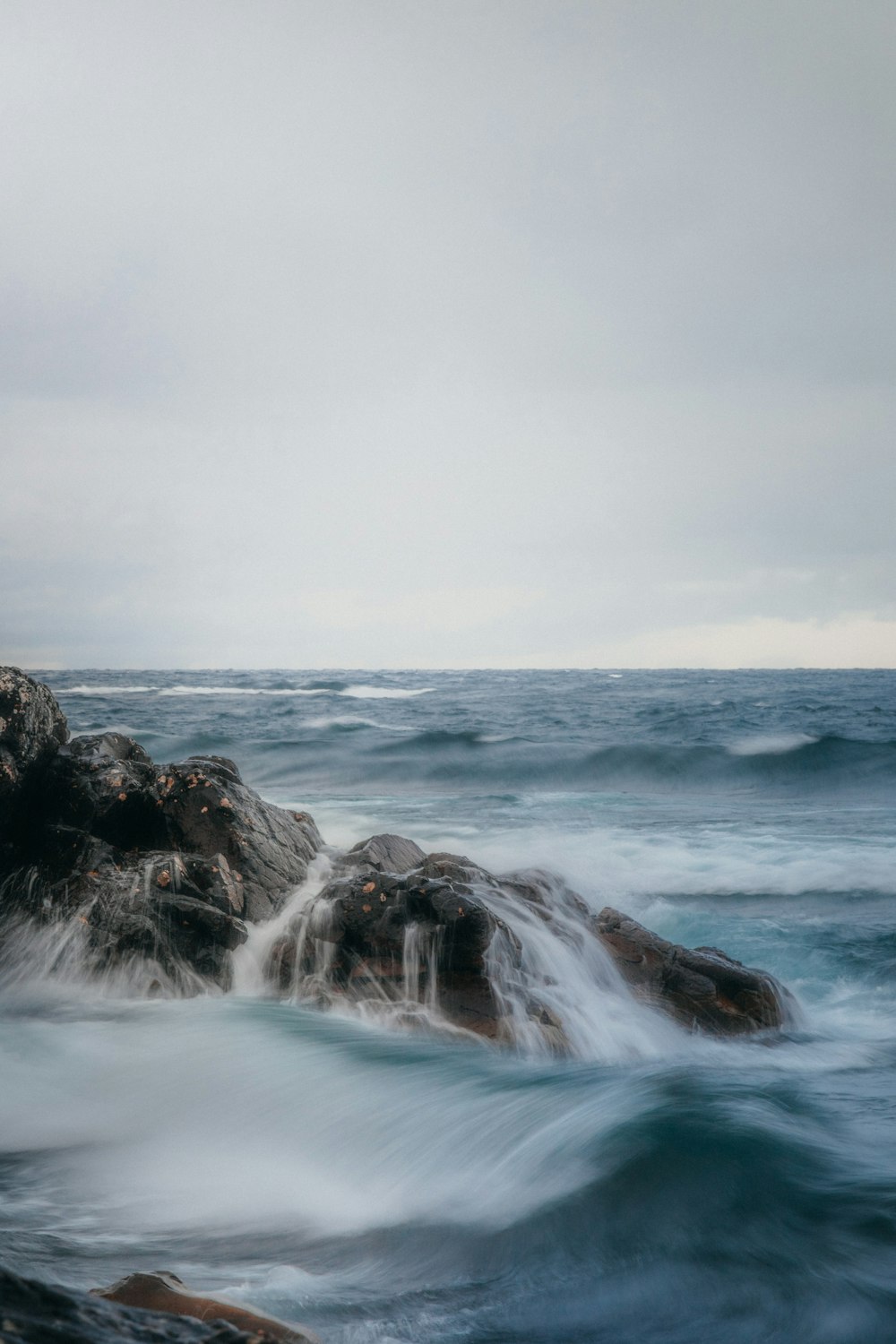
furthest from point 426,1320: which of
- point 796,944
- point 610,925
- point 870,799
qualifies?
point 870,799

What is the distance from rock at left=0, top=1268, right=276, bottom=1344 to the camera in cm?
146

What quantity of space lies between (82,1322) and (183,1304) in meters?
0.89

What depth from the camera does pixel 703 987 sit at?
5.96 metres

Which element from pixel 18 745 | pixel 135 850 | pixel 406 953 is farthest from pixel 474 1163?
pixel 18 745

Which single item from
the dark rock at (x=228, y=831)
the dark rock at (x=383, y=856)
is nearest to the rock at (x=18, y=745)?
the dark rock at (x=228, y=831)

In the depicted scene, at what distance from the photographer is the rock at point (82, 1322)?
1.46m

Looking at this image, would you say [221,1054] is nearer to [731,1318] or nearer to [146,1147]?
[146,1147]

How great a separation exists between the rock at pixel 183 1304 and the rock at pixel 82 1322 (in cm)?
52

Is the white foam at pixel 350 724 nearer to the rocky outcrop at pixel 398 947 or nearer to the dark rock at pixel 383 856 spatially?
the dark rock at pixel 383 856

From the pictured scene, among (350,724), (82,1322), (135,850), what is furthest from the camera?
(350,724)

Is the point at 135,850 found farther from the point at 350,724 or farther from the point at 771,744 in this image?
the point at 350,724

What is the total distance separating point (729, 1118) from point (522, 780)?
1743 centimetres

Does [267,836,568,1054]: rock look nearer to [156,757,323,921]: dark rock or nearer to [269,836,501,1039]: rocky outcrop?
[269,836,501,1039]: rocky outcrop

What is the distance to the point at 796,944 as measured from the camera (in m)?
8.38
